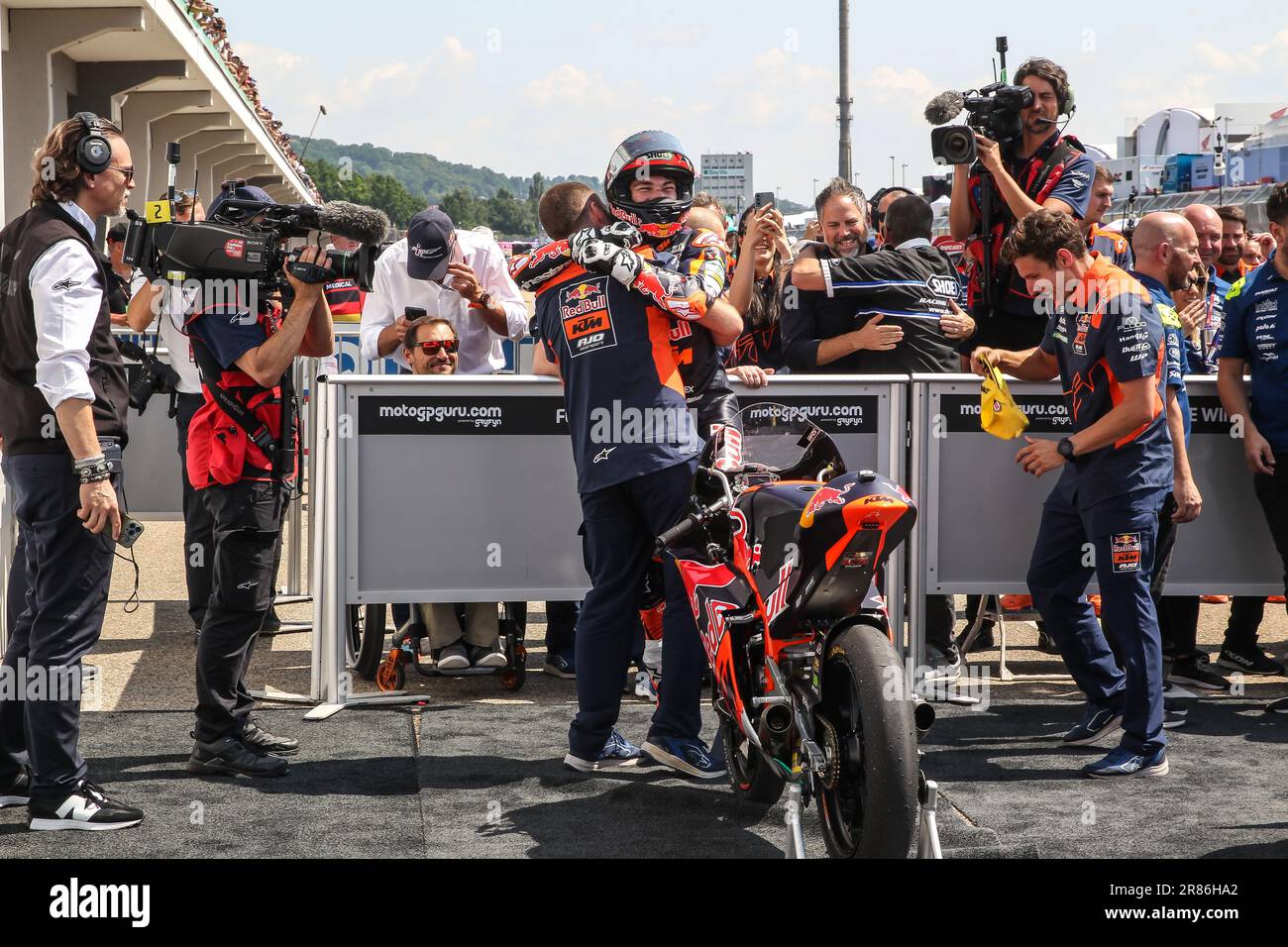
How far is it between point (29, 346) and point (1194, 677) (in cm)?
525

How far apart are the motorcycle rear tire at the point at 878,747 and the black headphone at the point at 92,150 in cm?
286

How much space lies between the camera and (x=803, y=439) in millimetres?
4598

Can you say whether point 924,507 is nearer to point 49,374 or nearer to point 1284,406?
point 1284,406

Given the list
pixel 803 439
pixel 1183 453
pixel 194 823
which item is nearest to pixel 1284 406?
pixel 1183 453

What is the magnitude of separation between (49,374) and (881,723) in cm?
276

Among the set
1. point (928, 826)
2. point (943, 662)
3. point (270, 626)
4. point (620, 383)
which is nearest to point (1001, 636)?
point (943, 662)

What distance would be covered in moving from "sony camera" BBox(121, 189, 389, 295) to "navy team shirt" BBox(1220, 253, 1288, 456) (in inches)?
152

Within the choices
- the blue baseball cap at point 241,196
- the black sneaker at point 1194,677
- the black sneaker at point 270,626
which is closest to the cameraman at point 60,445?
the blue baseball cap at point 241,196

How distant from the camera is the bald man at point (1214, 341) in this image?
725 centimetres

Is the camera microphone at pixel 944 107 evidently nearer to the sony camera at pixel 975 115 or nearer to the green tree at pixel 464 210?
the sony camera at pixel 975 115

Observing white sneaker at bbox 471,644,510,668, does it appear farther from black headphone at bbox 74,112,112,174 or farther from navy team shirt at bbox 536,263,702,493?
black headphone at bbox 74,112,112,174

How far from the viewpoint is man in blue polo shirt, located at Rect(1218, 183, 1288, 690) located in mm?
6555

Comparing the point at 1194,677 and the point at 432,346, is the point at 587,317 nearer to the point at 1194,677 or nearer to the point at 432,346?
the point at 432,346

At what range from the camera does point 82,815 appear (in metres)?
4.75
